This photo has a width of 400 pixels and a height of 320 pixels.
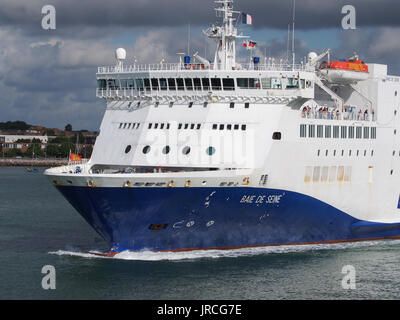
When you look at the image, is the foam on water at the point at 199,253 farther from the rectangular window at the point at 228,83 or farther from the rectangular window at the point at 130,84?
the rectangular window at the point at 130,84

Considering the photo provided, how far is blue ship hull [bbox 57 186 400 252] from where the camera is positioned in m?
27.7

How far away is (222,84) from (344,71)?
698 centimetres

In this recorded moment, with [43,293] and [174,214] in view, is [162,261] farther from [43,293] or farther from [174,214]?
[43,293]

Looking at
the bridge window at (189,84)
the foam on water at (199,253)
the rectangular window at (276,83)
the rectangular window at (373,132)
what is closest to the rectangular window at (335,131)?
the rectangular window at (373,132)

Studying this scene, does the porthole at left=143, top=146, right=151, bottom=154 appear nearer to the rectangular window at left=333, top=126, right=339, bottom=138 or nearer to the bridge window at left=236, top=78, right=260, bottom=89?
the bridge window at left=236, top=78, right=260, bottom=89

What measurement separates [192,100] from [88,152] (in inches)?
4442

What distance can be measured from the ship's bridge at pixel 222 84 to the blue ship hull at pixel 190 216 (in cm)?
387

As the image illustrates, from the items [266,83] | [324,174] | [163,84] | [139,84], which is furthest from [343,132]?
[139,84]

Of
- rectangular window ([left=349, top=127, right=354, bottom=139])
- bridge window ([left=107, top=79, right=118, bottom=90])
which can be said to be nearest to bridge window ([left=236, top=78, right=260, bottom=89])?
bridge window ([left=107, top=79, right=118, bottom=90])

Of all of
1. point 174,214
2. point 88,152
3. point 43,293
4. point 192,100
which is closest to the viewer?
point 43,293

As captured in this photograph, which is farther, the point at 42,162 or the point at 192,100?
the point at 42,162

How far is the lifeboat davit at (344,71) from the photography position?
33531 mm

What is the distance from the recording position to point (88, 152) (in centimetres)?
14088
